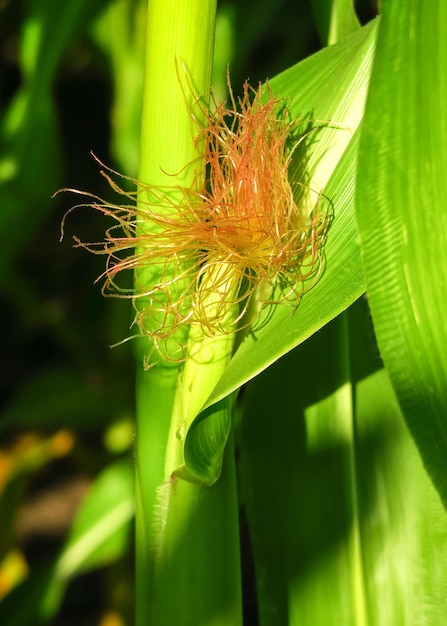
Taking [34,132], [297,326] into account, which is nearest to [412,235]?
[297,326]

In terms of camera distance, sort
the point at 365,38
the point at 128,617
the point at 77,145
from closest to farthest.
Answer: the point at 365,38
the point at 128,617
the point at 77,145

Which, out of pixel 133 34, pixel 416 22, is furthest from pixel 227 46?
pixel 416 22

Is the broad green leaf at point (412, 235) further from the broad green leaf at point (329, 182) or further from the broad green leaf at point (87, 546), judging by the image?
the broad green leaf at point (87, 546)

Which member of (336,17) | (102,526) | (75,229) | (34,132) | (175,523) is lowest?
(175,523)

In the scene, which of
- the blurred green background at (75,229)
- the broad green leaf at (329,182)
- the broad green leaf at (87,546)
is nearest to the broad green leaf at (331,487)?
the broad green leaf at (329,182)

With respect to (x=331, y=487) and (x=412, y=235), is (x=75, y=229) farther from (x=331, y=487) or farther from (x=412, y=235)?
(x=412, y=235)

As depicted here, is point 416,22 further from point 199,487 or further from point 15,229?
point 15,229

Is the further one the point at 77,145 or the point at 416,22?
the point at 77,145

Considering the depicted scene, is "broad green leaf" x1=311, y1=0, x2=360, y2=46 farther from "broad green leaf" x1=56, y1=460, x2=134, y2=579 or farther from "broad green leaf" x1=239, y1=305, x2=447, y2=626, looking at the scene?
"broad green leaf" x1=56, y1=460, x2=134, y2=579
